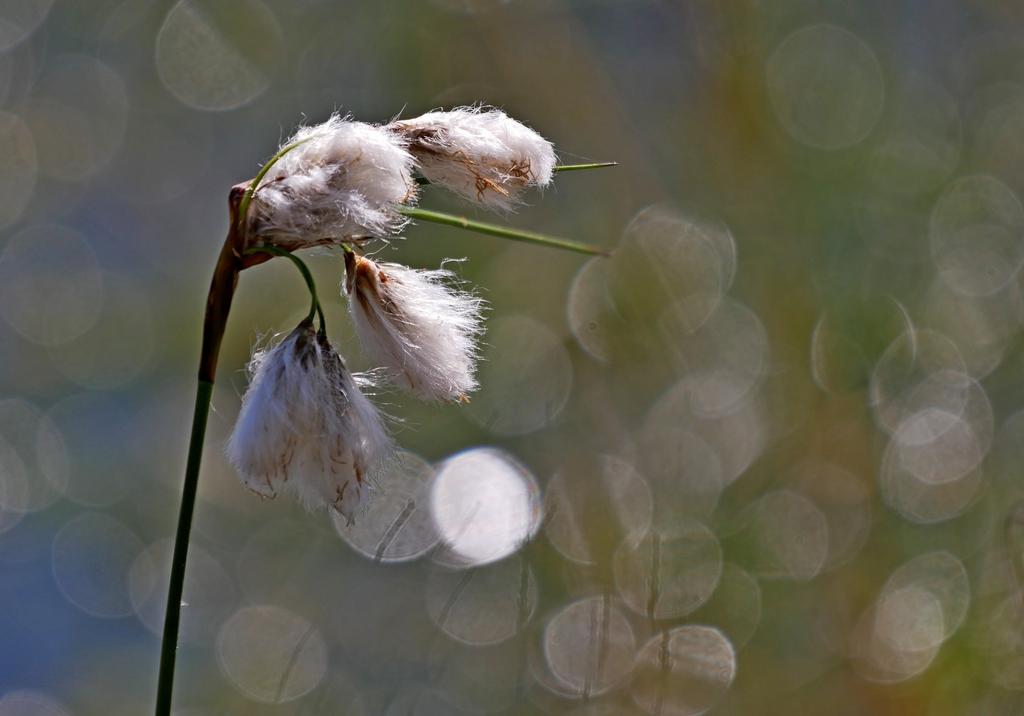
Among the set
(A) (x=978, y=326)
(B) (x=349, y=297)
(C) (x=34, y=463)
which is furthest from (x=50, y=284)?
(B) (x=349, y=297)

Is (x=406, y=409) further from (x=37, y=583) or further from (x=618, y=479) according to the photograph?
(x=37, y=583)

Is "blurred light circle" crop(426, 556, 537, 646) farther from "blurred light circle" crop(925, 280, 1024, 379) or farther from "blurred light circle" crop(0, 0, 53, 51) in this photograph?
"blurred light circle" crop(0, 0, 53, 51)

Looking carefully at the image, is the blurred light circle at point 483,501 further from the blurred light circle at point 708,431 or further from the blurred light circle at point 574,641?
the blurred light circle at point 708,431

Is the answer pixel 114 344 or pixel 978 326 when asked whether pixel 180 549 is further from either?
pixel 114 344

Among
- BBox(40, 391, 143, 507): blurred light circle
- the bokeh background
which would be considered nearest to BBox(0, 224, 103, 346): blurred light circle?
the bokeh background

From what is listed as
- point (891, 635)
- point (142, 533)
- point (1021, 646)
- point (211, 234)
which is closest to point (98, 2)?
point (211, 234)
